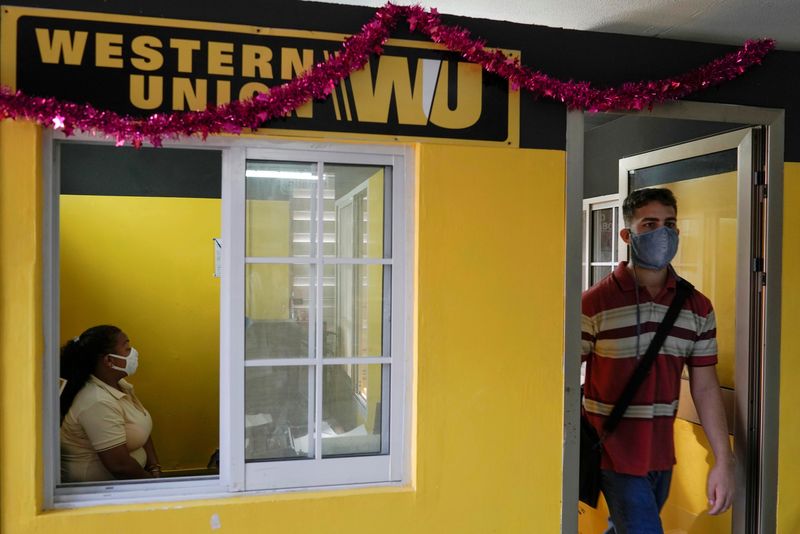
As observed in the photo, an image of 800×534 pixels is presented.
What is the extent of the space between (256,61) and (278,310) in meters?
1.00

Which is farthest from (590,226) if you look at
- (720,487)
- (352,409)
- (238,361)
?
(238,361)

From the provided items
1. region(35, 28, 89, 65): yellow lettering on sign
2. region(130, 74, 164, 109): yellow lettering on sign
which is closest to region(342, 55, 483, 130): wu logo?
region(130, 74, 164, 109): yellow lettering on sign

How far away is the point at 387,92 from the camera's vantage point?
2545 millimetres

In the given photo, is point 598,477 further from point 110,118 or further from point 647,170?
point 110,118

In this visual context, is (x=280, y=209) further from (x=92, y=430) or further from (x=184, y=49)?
(x=92, y=430)

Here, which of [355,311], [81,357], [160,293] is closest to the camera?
[355,311]

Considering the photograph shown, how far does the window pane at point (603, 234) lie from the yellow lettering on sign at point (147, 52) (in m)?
4.00

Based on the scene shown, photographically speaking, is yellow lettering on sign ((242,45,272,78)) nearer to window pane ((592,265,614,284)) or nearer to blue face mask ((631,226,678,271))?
blue face mask ((631,226,678,271))

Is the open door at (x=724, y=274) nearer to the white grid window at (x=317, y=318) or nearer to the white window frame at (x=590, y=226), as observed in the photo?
the white window frame at (x=590, y=226)

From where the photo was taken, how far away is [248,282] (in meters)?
2.55

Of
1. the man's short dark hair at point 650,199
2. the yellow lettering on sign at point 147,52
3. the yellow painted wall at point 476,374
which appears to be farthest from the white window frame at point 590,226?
the yellow lettering on sign at point 147,52

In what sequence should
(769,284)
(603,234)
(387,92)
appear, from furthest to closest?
(603,234)
(769,284)
(387,92)

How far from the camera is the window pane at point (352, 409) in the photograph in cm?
264

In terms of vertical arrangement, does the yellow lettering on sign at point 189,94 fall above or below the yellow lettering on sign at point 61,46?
below
